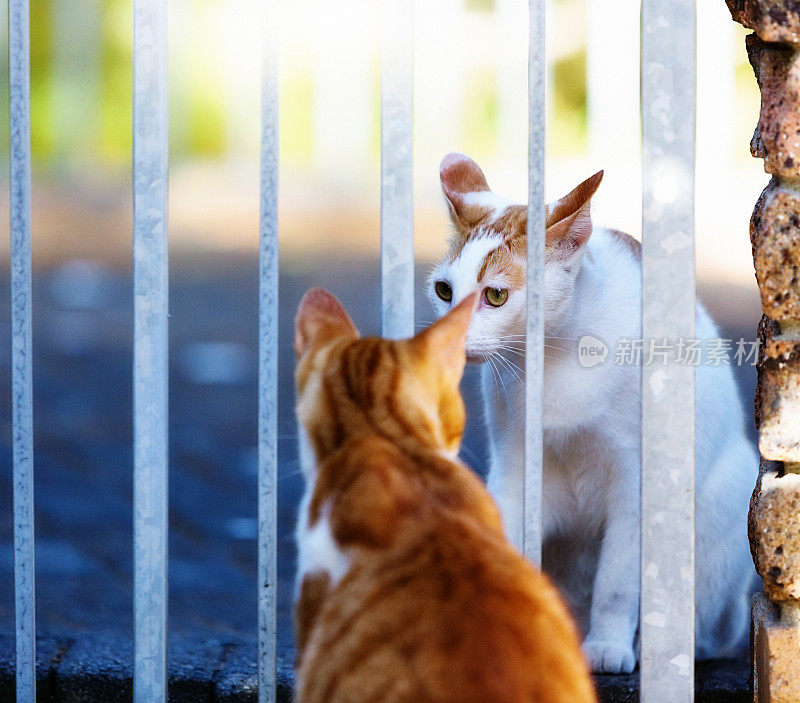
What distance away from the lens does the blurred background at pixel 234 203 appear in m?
3.37

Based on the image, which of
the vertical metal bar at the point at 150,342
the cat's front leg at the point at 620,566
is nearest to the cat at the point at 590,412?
the cat's front leg at the point at 620,566

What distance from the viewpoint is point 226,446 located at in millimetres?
4406

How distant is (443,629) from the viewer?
3.34 ft

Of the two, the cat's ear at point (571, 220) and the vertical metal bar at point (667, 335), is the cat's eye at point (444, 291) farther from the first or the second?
the vertical metal bar at point (667, 335)

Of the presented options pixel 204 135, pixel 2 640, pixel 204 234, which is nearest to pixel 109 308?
pixel 204 234

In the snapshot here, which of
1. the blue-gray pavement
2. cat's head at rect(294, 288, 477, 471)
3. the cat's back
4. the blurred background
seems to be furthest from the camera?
the blurred background

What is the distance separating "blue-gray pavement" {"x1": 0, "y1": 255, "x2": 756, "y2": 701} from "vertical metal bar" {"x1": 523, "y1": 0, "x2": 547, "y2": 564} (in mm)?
560

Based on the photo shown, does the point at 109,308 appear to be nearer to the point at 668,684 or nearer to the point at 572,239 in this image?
the point at 572,239

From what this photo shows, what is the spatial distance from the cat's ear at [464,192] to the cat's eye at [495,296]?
0.15 metres

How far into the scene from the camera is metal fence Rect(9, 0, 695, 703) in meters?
1.37

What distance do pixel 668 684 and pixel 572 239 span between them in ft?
2.65

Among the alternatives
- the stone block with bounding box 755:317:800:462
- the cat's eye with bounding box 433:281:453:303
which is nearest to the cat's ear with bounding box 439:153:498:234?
the cat's eye with bounding box 433:281:453:303

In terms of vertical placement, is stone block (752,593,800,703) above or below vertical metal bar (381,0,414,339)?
below

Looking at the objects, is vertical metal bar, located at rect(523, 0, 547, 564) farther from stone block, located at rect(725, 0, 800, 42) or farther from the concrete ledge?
the concrete ledge
